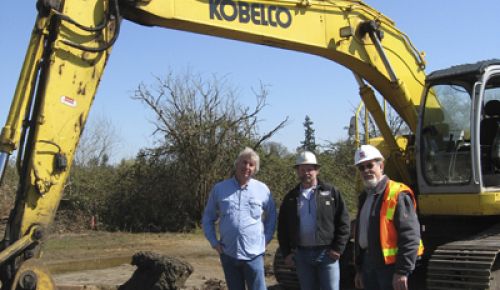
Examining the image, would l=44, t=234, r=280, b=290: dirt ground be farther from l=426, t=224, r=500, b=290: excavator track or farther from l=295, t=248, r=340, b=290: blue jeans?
l=295, t=248, r=340, b=290: blue jeans

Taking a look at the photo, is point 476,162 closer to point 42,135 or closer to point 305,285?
point 305,285

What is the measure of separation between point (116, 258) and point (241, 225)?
689 centimetres

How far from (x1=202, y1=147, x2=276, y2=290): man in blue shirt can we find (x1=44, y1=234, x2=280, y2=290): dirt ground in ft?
9.33

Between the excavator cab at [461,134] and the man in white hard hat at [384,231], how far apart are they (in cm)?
260

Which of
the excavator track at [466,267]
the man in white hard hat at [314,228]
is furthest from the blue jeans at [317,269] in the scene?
the excavator track at [466,267]

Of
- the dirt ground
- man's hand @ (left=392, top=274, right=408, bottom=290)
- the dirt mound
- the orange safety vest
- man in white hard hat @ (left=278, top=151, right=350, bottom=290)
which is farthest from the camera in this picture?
the dirt ground

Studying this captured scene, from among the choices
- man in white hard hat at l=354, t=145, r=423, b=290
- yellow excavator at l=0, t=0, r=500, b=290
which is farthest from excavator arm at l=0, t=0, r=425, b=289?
man in white hard hat at l=354, t=145, r=423, b=290

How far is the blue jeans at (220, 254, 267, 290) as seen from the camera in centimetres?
470

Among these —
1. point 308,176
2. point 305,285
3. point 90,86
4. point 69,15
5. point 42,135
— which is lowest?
point 305,285

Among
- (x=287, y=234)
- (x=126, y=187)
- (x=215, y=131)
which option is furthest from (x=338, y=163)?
(x=287, y=234)

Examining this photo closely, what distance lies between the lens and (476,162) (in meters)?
6.32

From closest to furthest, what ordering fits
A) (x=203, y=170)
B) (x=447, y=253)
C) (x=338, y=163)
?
(x=447, y=253)
(x=203, y=170)
(x=338, y=163)

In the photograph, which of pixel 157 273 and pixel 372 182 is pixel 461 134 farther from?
pixel 157 273

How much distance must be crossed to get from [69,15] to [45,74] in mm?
557
